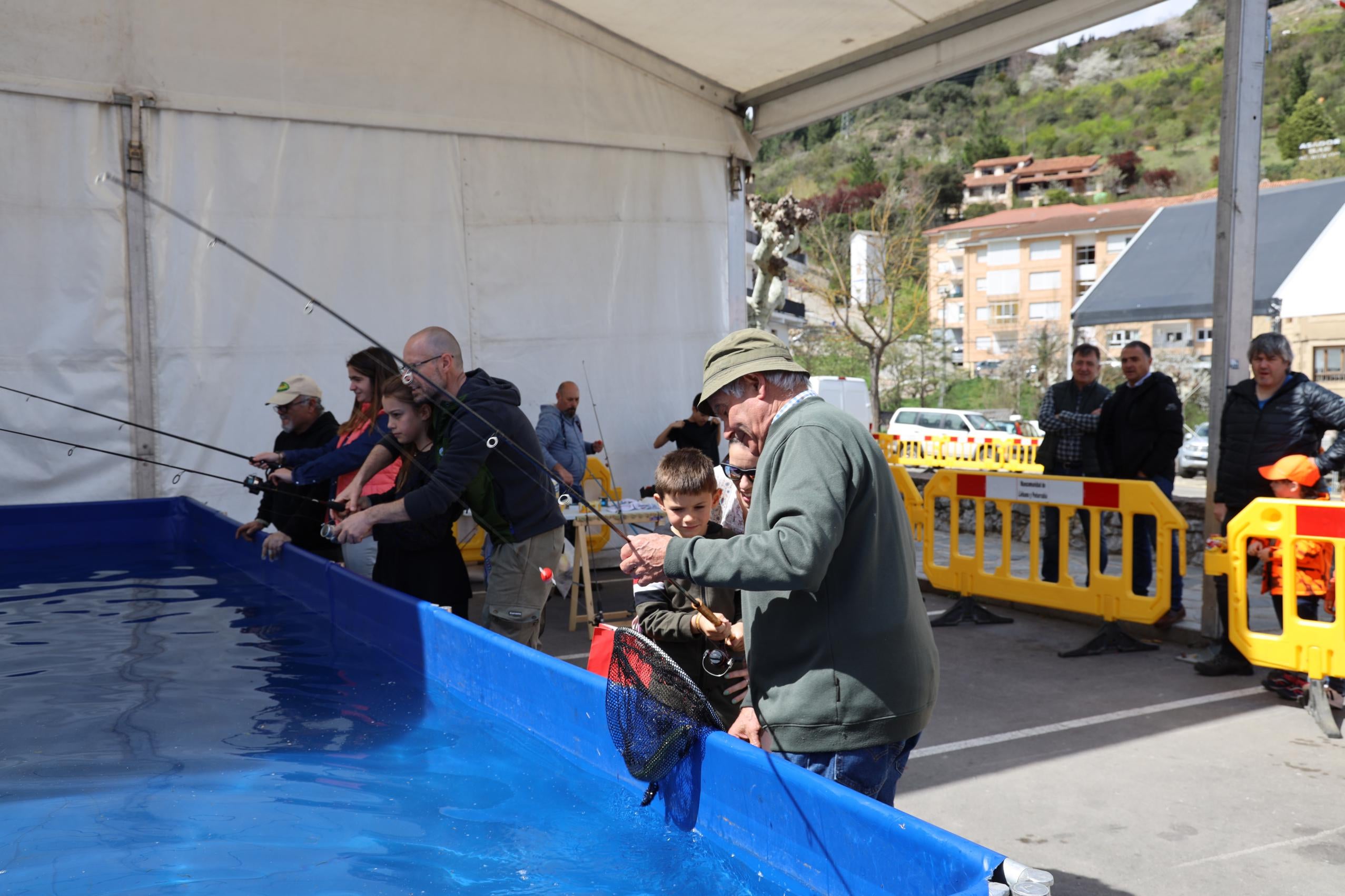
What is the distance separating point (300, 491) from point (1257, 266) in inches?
303

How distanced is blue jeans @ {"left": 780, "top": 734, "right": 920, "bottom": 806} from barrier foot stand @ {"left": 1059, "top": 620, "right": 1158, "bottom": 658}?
4.38 meters

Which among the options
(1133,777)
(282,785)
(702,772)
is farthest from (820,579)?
(1133,777)

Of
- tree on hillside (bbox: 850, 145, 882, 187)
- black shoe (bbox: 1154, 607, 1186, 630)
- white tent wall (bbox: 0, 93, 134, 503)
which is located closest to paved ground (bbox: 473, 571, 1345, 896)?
black shoe (bbox: 1154, 607, 1186, 630)

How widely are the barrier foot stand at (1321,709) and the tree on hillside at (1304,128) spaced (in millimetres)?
85582

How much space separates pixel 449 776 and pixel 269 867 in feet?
2.23

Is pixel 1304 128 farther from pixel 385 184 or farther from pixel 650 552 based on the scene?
pixel 650 552

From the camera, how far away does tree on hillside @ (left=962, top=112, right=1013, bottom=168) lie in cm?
9981

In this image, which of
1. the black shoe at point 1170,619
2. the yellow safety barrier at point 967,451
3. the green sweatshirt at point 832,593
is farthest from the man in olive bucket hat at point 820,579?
the yellow safety barrier at point 967,451

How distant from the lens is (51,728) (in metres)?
3.63

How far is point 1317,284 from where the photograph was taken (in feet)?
28.0

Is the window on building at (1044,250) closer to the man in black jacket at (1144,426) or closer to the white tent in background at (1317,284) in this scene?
the white tent in background at (1317,284)

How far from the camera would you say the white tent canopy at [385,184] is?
754cm

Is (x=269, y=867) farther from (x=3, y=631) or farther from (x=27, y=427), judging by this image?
(x=27, y=427)

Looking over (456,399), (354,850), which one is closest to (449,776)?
(354,850)
